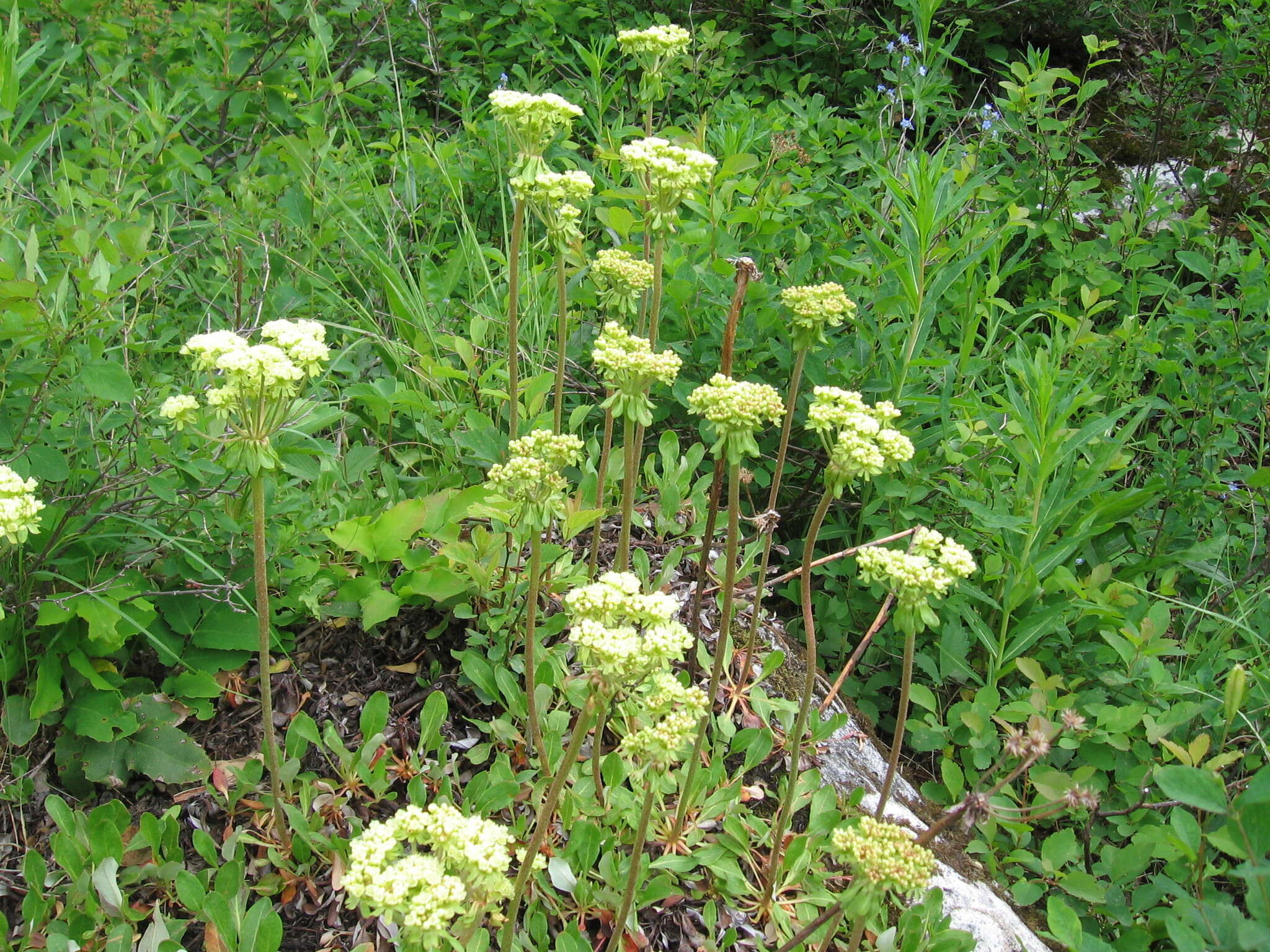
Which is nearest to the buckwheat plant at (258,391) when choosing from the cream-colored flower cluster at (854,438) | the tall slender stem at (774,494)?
the cream-colored flower cluster at (854,438)

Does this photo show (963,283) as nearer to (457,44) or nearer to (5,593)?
(5,593)

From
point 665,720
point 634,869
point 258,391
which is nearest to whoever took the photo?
point 665,720

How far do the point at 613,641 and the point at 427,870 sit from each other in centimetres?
49

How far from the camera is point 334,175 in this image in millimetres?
4816

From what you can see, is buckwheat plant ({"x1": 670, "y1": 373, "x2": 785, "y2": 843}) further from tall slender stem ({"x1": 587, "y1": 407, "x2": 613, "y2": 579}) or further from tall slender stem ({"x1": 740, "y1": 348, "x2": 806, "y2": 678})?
tall slender stem ({"x1": 587, "y1": 407, "x2": 613, "y2": 579})

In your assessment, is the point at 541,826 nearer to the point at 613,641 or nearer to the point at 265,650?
the point at 613,641

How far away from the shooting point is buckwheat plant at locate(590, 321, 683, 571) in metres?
2.36

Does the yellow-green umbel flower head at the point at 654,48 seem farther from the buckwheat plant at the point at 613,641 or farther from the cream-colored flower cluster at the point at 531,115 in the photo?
the buckwheat plant at the point at 613,641

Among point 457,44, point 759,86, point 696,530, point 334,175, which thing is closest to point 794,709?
point 696,530

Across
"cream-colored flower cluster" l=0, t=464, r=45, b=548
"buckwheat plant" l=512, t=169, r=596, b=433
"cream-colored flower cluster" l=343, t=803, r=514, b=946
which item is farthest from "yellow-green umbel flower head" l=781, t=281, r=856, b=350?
"cream-colored flower cluster" l=0, t=464, r=45, b=548

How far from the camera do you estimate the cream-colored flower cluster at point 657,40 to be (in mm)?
2902

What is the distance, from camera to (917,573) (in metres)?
2.10

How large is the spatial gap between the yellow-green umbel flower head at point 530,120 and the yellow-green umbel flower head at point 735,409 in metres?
0.76

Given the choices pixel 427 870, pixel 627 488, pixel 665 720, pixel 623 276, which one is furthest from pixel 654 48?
pixel 427 870
